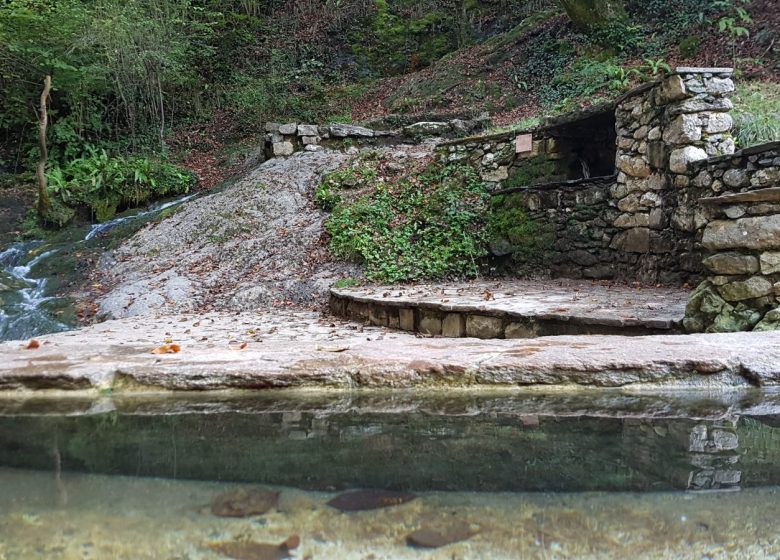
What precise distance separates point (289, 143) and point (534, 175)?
6.44m

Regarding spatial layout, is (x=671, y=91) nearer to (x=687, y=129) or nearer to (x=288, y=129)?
(x=687, y=129)

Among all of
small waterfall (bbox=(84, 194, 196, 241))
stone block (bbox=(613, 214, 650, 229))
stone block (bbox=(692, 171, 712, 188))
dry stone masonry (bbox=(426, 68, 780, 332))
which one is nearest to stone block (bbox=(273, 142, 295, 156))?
small waterfall (bbox=(84, 194, 196, 241))

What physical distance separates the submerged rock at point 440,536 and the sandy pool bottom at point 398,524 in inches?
0.6

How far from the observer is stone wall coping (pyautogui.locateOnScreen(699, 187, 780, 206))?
3488 millimetres

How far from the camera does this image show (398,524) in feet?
4.47

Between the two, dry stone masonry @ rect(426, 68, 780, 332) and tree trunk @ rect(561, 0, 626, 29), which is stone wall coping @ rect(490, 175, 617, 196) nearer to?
dry stone masonry @ rect(426, 68, 780, 332)

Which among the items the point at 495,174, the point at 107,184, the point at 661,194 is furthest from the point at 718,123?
the point at 107,184

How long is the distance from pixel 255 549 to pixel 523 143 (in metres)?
7.71

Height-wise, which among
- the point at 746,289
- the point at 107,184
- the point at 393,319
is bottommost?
the point at 393,319

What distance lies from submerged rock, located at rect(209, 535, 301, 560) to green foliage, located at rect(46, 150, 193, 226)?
38.6ft

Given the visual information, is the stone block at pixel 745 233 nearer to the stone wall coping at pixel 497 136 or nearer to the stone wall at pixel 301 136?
the stone wall coping at pixel 497 136

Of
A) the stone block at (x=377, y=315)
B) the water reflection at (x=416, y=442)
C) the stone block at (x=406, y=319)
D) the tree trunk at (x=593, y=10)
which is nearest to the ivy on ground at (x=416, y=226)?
the stone block at (x=377, y=315)

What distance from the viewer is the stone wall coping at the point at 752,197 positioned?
3.49 meters

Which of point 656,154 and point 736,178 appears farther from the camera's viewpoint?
point 656,154
